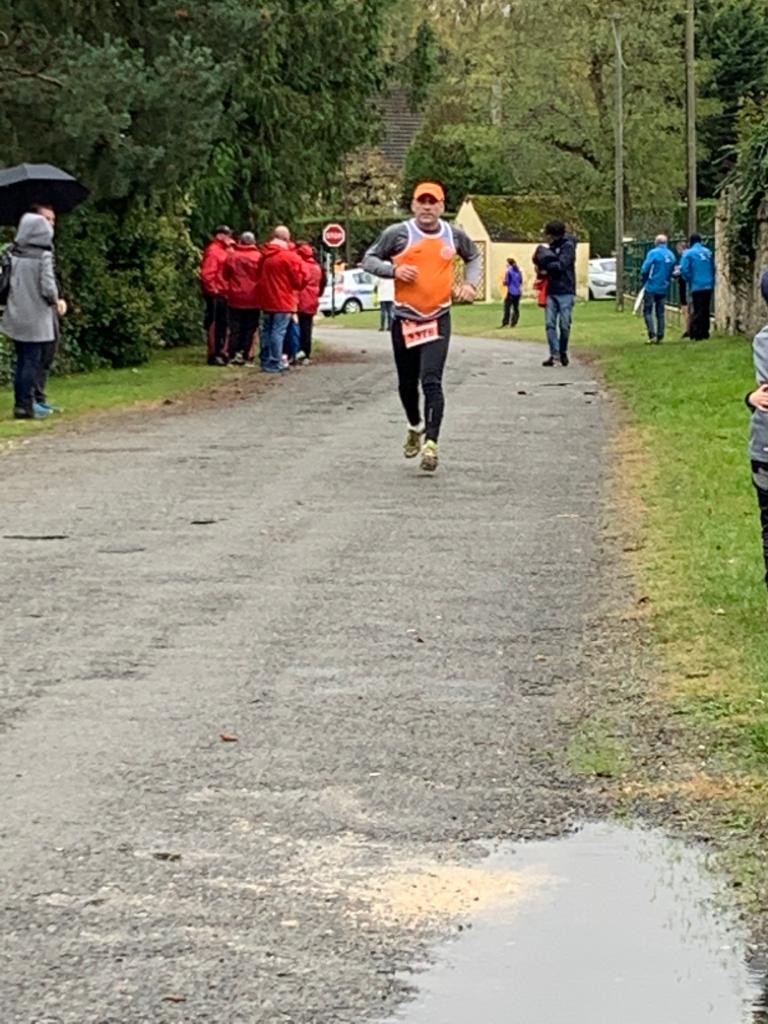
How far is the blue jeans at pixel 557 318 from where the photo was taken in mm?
26781

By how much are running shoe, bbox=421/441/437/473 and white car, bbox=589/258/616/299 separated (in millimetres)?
56435

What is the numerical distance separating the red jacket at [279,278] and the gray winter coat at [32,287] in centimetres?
749

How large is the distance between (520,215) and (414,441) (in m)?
61.5

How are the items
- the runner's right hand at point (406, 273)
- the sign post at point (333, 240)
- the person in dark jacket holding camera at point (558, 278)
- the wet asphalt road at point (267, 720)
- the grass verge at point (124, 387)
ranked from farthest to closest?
the sign post at point (333, 240)
the person in dark jacket holding camera at point (558, 278)
the grass verge at point (124, 387)
the runner's right hand at point (406, 273)
the wet asphalt road at point (267, 720)

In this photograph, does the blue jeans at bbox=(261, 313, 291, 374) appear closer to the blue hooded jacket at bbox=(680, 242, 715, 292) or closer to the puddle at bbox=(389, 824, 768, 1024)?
the blue hooded jacket at bbox=(680, 242, 715, 292)

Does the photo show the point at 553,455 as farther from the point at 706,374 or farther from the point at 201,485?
the point at 706,374

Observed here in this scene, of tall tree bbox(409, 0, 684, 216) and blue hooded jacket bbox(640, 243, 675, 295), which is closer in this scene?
blue hooded jacket bbox(640, 243, 675, 295)

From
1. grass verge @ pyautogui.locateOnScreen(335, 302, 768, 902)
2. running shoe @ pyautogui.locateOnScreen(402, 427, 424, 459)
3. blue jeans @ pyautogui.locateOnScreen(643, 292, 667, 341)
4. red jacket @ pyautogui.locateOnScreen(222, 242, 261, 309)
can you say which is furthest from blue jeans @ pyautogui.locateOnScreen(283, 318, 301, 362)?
running shoe @ pyautogui.locateOnScreen(402, 427, 424, 459)

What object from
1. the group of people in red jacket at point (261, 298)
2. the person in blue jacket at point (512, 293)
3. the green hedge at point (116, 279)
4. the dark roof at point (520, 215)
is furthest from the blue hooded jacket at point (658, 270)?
the dark roof at point (520, 215)

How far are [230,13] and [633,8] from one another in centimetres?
4789

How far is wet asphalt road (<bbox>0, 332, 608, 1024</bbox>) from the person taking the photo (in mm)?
4684

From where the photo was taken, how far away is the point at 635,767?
6246 millimetres

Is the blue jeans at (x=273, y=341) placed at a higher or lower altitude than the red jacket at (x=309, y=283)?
lower

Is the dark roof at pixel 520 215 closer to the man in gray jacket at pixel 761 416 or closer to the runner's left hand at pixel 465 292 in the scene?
the runner's left hand at pixel 465 292
